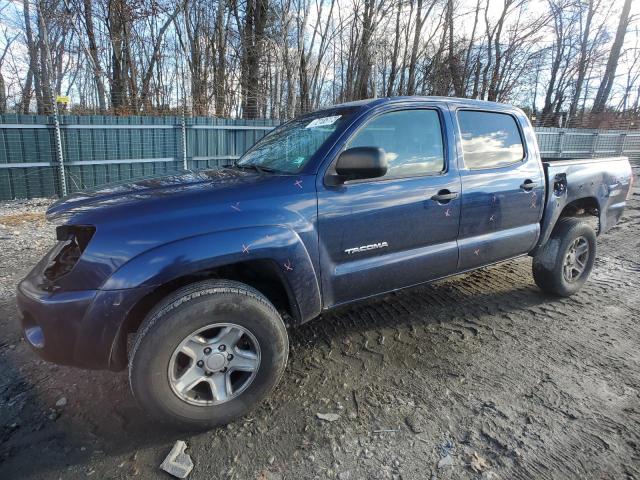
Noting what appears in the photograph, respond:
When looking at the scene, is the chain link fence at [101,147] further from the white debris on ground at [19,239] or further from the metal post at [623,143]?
the metal post at [623,143]

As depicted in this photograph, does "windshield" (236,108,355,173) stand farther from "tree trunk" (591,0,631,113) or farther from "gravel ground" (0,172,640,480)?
"tree trunk" (591,0,631,113)

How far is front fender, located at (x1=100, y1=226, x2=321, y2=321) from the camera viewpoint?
1997 millimetres

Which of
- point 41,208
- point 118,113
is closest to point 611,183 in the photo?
point 41,208

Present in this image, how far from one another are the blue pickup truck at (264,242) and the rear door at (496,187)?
0.01 meters

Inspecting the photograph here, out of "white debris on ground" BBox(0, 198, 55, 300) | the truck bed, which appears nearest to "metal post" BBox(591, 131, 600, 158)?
the truck bed

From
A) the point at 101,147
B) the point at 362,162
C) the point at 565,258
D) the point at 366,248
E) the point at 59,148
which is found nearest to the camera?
the point at 362,162

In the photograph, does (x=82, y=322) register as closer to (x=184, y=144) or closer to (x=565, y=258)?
(x=565, y=258)

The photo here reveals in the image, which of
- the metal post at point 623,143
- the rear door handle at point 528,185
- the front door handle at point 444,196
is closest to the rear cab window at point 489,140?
the rear door handle at point 528,185

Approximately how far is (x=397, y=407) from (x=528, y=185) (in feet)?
7.55

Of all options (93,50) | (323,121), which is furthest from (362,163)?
(93,50)

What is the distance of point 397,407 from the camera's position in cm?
244

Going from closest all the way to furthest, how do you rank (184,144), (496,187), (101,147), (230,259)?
(230,259), (496,187), (101,147), (184,144)

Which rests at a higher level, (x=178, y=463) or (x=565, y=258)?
(x=565, y=258)

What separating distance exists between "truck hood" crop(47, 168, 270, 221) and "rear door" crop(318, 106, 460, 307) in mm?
586
